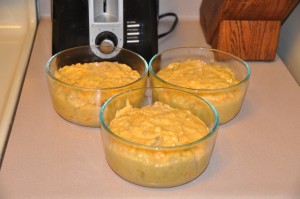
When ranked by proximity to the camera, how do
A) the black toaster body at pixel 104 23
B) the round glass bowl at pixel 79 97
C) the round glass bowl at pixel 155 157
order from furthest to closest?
the black toaster body at pixel 104 23
the round glass bowl at pixel 79 97
the round glass bowl at pixel 155 157

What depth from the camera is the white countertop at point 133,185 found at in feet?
2.64

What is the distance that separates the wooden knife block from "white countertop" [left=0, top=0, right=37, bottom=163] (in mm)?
433

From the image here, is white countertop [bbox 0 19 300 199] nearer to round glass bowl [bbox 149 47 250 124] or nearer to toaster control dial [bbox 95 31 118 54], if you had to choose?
round glass bowl [bbox 149 47 250 124]

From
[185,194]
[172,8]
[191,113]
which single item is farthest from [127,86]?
[172,8]

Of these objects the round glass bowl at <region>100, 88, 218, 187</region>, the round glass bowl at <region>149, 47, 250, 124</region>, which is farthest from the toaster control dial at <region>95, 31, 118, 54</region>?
the round glass bowl at <region>100, 88, 218, 187</region>

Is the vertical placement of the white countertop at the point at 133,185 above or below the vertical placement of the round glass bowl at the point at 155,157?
below

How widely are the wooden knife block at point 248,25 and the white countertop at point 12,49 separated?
17.0 inches

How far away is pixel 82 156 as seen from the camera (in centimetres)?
87

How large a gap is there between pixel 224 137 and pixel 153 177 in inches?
8.1

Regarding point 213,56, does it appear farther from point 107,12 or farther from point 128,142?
point 128,142

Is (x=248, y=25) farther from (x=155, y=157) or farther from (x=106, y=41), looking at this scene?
(x=155, y=157)

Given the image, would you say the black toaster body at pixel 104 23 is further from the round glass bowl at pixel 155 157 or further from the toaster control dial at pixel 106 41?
the round glass bowl at pixel 155 157

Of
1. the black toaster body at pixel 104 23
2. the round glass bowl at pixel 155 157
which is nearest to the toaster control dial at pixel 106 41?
the black toaster body at pixel 104 23

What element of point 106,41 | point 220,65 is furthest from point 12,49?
point 220,65
